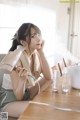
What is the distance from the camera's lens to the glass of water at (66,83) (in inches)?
59.9

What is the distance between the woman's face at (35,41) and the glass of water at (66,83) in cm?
31

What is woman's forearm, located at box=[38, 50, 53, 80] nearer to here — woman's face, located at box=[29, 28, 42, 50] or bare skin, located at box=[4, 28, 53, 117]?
bare skin, located at box=[4, 28, 53, 117]

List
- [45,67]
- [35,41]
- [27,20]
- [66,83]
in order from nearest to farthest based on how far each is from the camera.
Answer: [66,83], [35,41], [45,67], [27,20]

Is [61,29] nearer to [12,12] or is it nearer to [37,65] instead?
[12,12]

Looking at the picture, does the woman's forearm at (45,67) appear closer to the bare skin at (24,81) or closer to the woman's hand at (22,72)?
the bare skin at (24,81)

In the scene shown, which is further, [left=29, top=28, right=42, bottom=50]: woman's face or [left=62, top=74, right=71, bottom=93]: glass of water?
[left=29, top=28, right=42, bottom=50]: woman's face

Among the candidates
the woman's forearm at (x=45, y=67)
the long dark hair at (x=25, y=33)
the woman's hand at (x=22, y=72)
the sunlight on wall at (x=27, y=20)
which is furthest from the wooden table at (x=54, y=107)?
the sunlight on wall at (x=27, y=20)

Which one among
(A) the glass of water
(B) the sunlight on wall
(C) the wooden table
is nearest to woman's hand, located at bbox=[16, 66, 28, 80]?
(C) the wooden table

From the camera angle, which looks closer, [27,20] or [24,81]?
[24,81]

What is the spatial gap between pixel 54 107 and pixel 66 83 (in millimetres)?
416

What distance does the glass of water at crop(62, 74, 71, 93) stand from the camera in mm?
1521

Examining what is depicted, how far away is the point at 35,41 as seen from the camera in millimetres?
1706

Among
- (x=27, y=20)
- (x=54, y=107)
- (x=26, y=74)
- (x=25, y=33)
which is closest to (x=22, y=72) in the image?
(x=26, y=74)

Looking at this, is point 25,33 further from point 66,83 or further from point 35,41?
point 66,83
